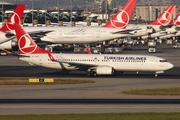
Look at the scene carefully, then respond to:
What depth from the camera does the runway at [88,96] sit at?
46.1 metres

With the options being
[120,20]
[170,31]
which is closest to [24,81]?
[120,20]

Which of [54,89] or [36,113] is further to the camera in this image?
[54,89]

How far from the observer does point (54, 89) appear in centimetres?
6066

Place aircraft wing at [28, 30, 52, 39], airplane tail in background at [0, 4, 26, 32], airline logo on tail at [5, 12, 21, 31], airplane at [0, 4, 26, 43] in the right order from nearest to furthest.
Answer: airplane at [0, 4, 26, 43] < airline logo on tail at [5, 12, 21, 31] < airplane tail in background at [0, 4, 26, 32] < aircraft wing at [28, 30, 52, 39]

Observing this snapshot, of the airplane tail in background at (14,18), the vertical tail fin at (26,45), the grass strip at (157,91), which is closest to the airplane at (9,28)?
the airplane tail in background at (14,18)

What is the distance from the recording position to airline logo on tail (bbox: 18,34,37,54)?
250 ft

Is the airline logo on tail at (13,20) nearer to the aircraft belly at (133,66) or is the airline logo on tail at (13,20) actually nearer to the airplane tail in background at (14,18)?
the airplane tail in background at (14,18)

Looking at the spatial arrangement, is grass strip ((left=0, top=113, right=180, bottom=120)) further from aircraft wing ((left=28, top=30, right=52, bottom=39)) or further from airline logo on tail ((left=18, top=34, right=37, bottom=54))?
aircraft wing ((left=28, top=30, right=52, bottom=39))

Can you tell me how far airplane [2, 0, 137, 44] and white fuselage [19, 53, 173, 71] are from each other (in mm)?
45314

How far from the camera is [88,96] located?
54750 mm

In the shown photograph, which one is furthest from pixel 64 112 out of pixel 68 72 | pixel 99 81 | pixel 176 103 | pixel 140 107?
pixel 68 72

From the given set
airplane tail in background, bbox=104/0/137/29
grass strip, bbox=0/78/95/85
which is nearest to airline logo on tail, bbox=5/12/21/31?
airplane tail in background, bbox=104/0/137/29

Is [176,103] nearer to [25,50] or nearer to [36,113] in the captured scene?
[36,113]

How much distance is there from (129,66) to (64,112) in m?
31.0
